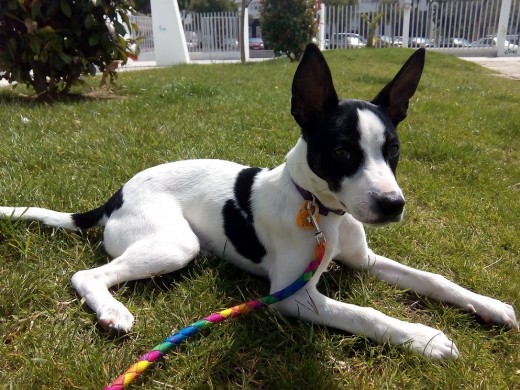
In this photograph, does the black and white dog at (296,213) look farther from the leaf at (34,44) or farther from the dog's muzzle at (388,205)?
the leaf at (34,44)

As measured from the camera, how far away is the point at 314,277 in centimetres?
224

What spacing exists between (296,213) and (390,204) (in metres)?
0.59

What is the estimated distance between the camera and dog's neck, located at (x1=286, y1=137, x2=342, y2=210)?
2182mm

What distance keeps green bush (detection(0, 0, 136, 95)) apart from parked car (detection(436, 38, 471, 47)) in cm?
2276

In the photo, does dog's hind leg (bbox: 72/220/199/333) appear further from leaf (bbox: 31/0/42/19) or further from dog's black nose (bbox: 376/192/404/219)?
leaf (bbox: 31/0/42/19)

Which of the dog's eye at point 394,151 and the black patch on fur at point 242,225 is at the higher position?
the dog's eye at point 394,151

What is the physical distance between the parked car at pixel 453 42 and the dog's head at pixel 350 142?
26478 millimetres

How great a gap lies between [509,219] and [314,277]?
6.18 feet

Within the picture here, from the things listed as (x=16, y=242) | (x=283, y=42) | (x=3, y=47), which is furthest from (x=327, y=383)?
(x=283, y=42)

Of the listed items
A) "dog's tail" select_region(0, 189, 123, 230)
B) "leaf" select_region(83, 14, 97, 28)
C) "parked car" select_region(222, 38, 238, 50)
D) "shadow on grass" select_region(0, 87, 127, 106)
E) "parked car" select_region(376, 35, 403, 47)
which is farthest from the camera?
"parked car" select_region(222, 38, 238, 50)

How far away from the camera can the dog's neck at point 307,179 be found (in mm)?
2182

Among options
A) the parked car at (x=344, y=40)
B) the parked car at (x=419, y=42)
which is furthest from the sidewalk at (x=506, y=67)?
the parked car at (x=344, y=40)

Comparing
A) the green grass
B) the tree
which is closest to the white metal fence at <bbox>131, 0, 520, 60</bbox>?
the tree

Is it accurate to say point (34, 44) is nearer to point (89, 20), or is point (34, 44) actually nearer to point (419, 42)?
point (89, 20)
